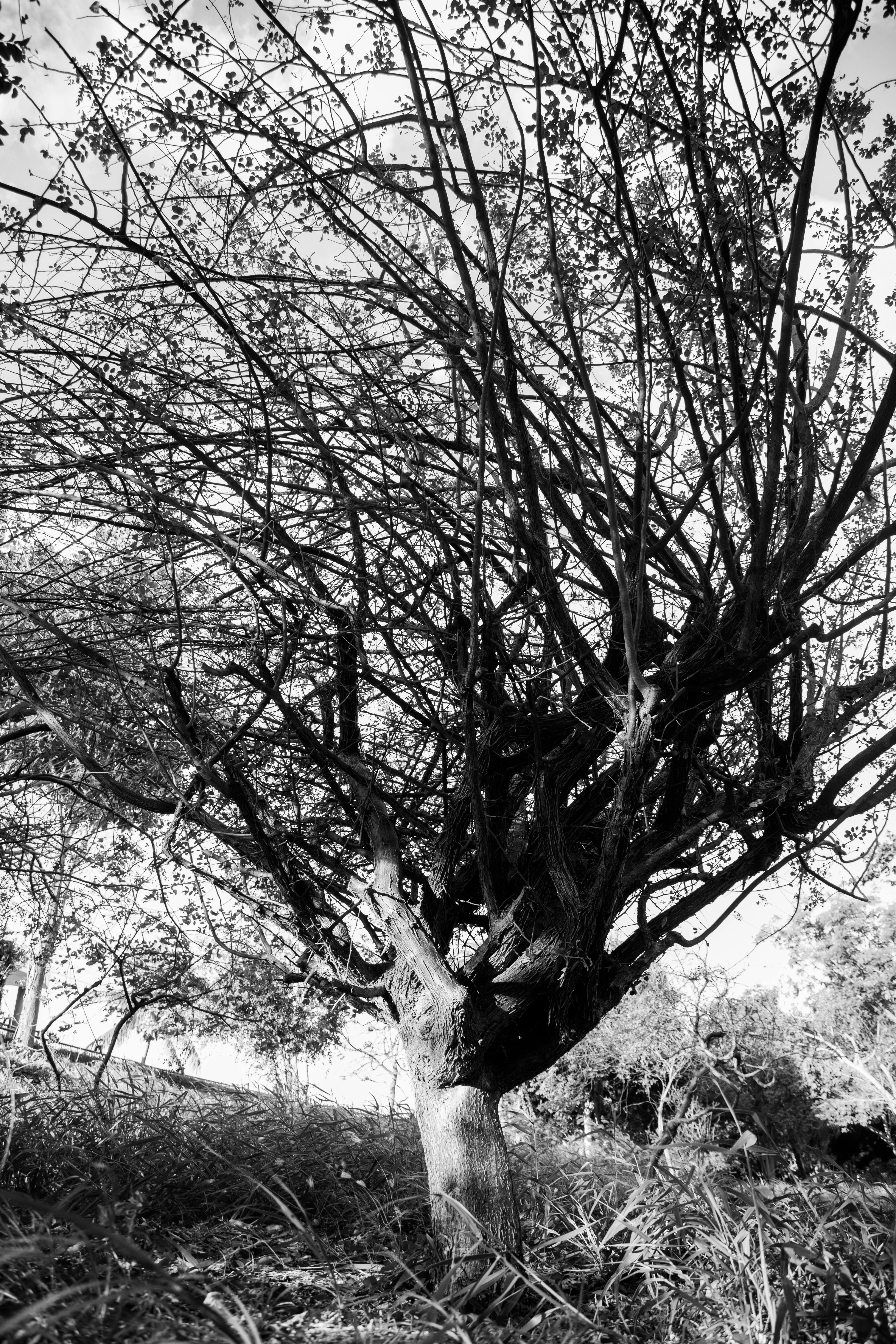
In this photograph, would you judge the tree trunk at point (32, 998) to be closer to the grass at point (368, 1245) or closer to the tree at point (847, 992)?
the grass at point (368, 1245)

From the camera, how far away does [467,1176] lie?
311 cm

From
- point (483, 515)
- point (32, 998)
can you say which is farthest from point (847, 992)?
point (483, 515)

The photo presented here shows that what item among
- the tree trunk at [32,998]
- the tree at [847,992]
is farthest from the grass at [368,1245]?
the tree at [847,992]

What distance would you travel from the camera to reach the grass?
77.3 inches

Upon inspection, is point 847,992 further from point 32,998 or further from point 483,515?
point 483,515

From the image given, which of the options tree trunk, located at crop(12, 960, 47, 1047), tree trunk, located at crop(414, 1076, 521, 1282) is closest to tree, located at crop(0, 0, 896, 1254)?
tree trunk, located at crop(414, 1076, 521, 1282)

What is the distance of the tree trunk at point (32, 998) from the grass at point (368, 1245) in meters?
3.55

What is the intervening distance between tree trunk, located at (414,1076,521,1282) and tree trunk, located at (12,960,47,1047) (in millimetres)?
5020

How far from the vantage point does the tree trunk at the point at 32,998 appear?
7.25 m

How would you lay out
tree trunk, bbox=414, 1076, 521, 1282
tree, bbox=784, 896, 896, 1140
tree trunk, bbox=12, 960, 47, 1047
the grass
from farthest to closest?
tree, bbox=784, 896, 896, 1140, tree trunk, bbox=12, 960, 47, 1047, tree trunk, bbox=414, 1076, 521, 1282, the grass

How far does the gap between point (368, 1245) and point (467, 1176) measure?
43 cm

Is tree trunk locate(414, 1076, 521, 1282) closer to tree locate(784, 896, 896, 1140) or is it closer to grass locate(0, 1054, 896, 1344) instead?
grass locate(0, 1054, 896, 1344)

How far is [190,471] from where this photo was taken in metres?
4.34

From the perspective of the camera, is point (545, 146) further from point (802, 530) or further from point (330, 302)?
point (802, 530)
